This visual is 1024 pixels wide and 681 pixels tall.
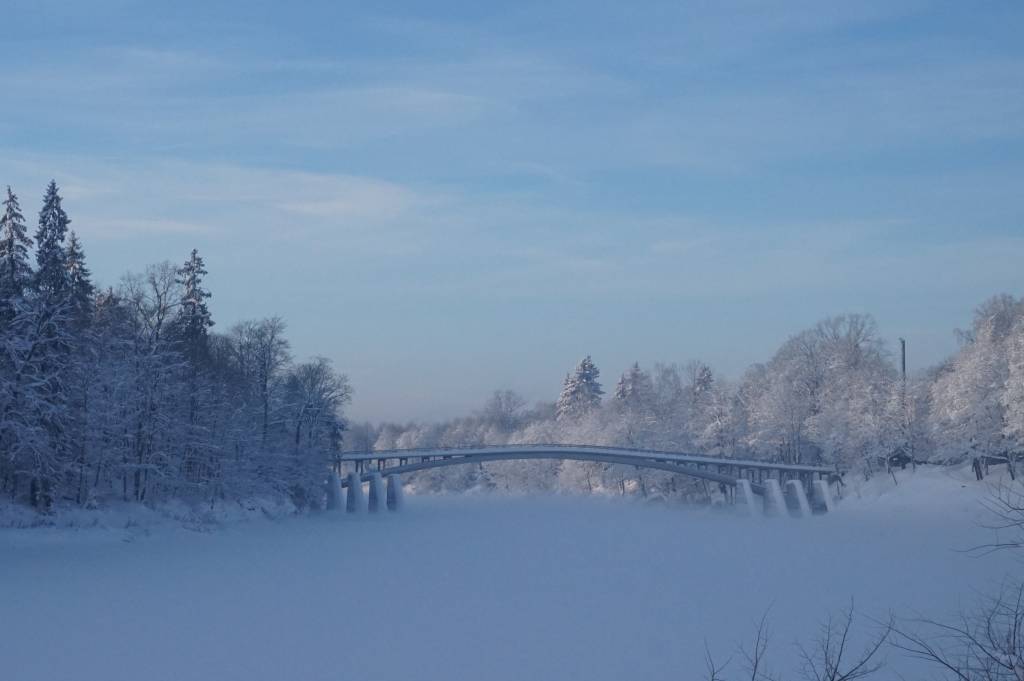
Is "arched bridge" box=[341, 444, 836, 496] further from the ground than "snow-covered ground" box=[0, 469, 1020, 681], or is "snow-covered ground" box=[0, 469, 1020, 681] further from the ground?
"arched bridge" box=[341, 444, 836, 496]

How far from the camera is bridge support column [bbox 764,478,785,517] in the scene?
212ft

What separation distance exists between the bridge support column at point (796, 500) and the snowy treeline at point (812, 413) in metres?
4.62

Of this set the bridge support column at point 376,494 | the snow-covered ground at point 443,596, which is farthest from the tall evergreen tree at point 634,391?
the snow-covered ground at point 443,596

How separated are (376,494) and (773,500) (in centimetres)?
2600

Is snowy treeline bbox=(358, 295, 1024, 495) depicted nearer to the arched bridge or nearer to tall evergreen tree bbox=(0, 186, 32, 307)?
the arched bridge

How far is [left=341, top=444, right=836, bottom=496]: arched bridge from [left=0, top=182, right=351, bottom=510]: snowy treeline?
4.85 meters

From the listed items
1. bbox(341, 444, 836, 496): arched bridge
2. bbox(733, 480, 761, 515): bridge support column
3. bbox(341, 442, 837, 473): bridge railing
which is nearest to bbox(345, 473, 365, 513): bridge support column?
bbox(341, 444, 836, 496): arched bridge

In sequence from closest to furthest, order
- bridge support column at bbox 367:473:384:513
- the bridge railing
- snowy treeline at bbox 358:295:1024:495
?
1. snowy treeline at bbox 358:295:1024:495
2. the bridge railing
3. bridge support column at bbox 367:473:384:513

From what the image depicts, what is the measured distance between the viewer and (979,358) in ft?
193

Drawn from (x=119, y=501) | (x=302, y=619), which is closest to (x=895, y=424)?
(x=119, y=501)

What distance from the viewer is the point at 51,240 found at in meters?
42.7

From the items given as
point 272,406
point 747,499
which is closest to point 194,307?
point 272,406

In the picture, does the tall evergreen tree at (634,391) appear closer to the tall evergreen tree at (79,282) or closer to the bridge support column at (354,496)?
the bridge support column at (354,496)

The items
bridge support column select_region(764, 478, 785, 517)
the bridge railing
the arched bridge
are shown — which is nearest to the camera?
bridge support column select_region(764, 478, 785, 517)
